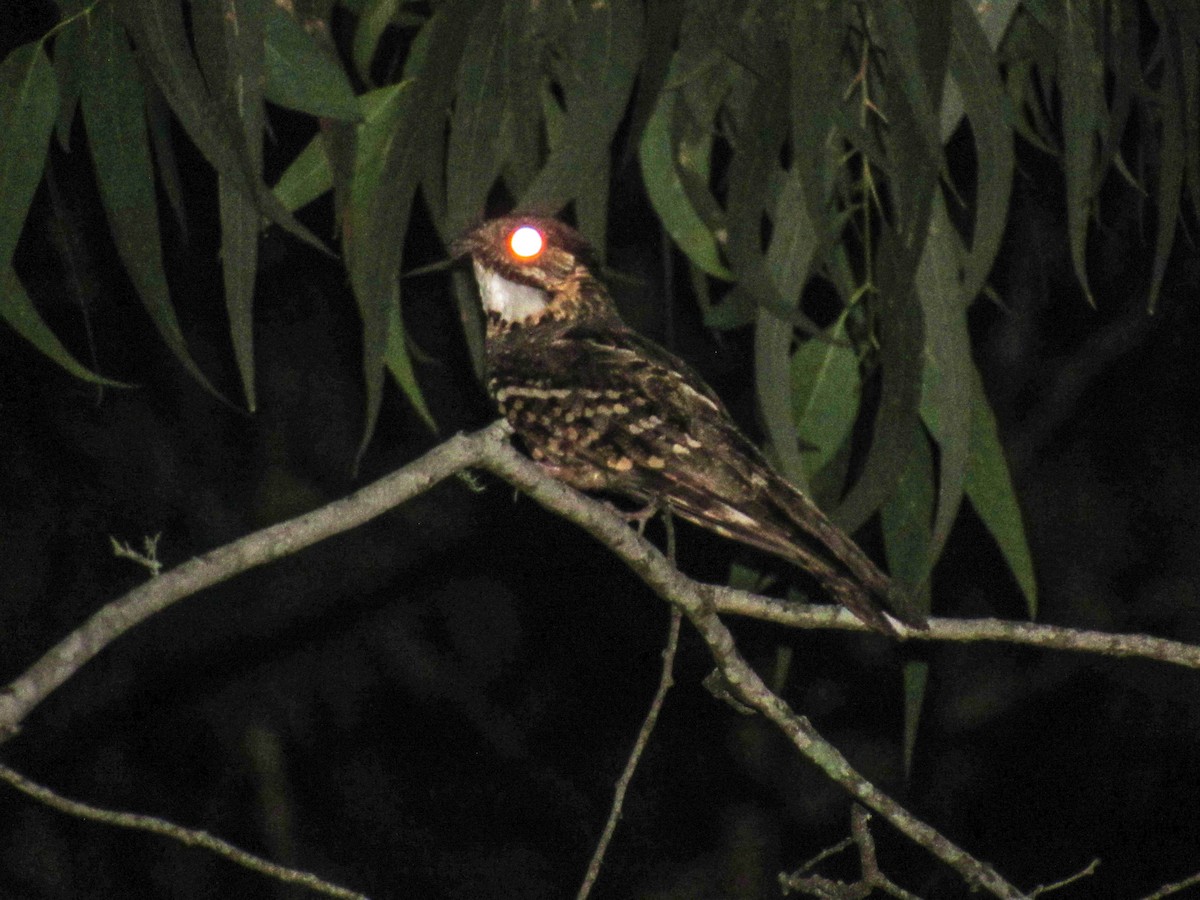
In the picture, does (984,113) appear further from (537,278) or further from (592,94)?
(537,278)

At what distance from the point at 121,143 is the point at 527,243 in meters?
0.45

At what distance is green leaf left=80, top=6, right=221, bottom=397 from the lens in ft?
4.91

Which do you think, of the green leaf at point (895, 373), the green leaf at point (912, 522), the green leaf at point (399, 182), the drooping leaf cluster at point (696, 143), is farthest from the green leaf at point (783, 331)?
the green leaf at point (399, 182)

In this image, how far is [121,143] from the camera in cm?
153

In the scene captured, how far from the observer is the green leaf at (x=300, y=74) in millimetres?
1423

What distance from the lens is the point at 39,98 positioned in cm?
153

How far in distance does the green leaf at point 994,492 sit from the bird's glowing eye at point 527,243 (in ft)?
1.65

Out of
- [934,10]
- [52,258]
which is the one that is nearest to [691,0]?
[934,10]

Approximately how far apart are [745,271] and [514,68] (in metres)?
0.37

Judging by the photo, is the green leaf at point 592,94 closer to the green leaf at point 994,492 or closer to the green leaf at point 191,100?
the green leaf at point 191,100

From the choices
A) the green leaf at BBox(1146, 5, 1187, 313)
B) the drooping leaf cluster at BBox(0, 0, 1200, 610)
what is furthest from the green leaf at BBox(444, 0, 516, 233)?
the green leaf at BBox(1146, 5, 1187, 313)

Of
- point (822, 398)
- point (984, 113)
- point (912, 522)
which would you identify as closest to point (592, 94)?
point (984, 113)

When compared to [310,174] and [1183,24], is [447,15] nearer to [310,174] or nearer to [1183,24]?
[310,174]

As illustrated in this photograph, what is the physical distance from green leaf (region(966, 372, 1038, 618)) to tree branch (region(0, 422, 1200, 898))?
35 centimetres
